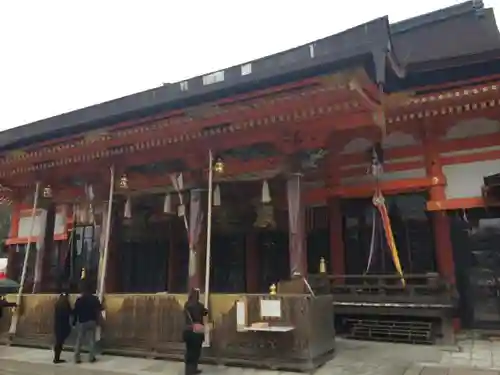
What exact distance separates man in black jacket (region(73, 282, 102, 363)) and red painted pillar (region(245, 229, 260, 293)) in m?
5.06

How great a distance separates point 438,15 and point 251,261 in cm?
1023

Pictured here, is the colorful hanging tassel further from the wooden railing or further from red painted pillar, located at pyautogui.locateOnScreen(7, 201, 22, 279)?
red painted pillar, located at pyautogui.locateOnScreen(7, 201, 22, 279)

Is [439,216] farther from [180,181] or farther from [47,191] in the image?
[47,191]

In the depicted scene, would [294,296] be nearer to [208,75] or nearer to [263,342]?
[263,342]

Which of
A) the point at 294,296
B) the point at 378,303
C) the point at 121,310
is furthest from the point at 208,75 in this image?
the point at 378,303

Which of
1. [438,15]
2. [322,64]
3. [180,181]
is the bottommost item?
[180,181]

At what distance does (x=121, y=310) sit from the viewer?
930cm

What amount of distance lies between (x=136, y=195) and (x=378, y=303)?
640 cm

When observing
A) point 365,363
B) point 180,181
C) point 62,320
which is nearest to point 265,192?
point 180,181

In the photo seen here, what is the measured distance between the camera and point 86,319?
863 cm

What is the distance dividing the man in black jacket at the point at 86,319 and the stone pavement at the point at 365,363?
0.36m

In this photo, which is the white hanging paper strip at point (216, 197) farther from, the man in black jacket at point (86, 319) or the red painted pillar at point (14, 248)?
the red painted pillar at point (14, 248)

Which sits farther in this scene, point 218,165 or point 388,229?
point 388,229

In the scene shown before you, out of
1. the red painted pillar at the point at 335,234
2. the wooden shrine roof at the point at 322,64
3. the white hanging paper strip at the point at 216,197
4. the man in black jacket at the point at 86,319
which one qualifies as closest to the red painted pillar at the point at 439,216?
the wooden shrine roof at the point at 322,64
